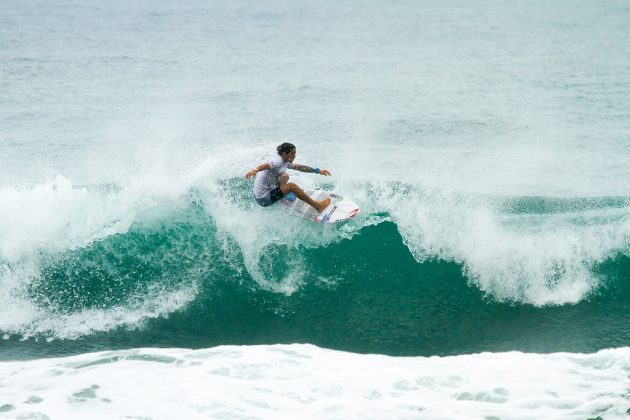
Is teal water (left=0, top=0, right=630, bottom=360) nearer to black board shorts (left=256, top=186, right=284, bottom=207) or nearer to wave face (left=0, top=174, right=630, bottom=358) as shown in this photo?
wave face (left=0, top=174, right=630, bottom=358)

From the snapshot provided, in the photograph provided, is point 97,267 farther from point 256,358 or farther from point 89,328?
point 256,358

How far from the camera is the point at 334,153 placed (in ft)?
52.3

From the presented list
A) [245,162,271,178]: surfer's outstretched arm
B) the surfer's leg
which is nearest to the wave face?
the surfer's leg

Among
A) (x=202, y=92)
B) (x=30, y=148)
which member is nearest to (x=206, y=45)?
(x=202, y=92)

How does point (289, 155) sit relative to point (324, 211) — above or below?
above

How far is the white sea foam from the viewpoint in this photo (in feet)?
25.8

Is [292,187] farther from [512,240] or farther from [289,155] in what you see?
[512,240]

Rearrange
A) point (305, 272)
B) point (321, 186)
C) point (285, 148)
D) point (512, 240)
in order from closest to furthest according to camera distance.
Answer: point (285, 148) < point (305, 272) < point (512, 240) < point (321, 186)

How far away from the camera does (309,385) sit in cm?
839

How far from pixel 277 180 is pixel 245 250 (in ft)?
4.28

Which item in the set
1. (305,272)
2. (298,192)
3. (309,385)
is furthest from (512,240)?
(309,385)

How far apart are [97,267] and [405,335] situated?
5.05 meters

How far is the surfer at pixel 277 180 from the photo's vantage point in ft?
34.5

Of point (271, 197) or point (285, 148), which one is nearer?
point (285, 148)
